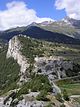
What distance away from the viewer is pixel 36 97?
357 ft

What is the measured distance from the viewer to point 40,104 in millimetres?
103375

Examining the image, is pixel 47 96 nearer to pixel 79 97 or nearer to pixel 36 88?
pixel 36 88

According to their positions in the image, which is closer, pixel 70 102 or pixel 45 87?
pixel 70 102

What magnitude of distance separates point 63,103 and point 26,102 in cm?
1199

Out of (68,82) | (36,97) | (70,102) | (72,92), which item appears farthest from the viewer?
(68,82)

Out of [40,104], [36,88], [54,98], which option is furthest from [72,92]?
[40,104]

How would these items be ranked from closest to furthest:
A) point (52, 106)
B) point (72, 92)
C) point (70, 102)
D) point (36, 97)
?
point (52, 106) < point (36, 97) < point (70, 102) < point (72, 92)

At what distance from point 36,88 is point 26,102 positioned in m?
21.0

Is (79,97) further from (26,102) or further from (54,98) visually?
(26,102)

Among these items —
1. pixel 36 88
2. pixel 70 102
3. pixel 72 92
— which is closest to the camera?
pixel 70 102

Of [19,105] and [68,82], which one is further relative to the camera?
[68,82]

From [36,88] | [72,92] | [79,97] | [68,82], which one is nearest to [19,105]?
[36,88]

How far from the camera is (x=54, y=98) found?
372ft

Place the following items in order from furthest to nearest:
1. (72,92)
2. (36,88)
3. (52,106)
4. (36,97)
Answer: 1. (72,92)
2. (36,88)
3. (36,97)
4. (52,106)
